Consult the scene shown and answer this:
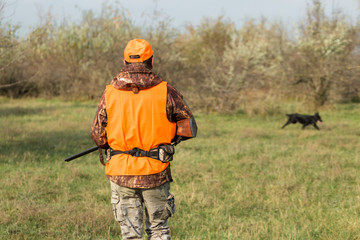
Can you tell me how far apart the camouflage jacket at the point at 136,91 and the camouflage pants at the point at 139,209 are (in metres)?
0.10

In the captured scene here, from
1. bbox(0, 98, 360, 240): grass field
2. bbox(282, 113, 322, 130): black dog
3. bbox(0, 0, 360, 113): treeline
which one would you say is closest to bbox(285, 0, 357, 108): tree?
bbox(0, 0, 360, 113): treeline

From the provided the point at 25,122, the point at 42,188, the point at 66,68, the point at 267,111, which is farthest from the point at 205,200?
the point at 66,68

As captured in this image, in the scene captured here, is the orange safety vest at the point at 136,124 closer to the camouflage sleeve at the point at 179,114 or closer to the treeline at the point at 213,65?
the camouflage sleeve at the point at 179,114

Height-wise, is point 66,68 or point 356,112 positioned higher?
point 66,68

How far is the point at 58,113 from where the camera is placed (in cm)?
1725

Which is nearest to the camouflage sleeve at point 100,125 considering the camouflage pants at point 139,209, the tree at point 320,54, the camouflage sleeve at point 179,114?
the camouflage pants at point 139,209

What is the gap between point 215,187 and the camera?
6.64 meters

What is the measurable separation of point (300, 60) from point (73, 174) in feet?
55.1

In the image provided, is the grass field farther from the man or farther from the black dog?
the man

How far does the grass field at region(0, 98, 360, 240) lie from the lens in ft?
15.8

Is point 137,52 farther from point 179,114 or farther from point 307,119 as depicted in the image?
point 307,119

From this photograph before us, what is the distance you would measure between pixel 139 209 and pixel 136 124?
2.29 feet

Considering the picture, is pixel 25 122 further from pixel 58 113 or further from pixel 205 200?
pixel 205 200

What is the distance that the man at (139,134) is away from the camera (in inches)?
116
